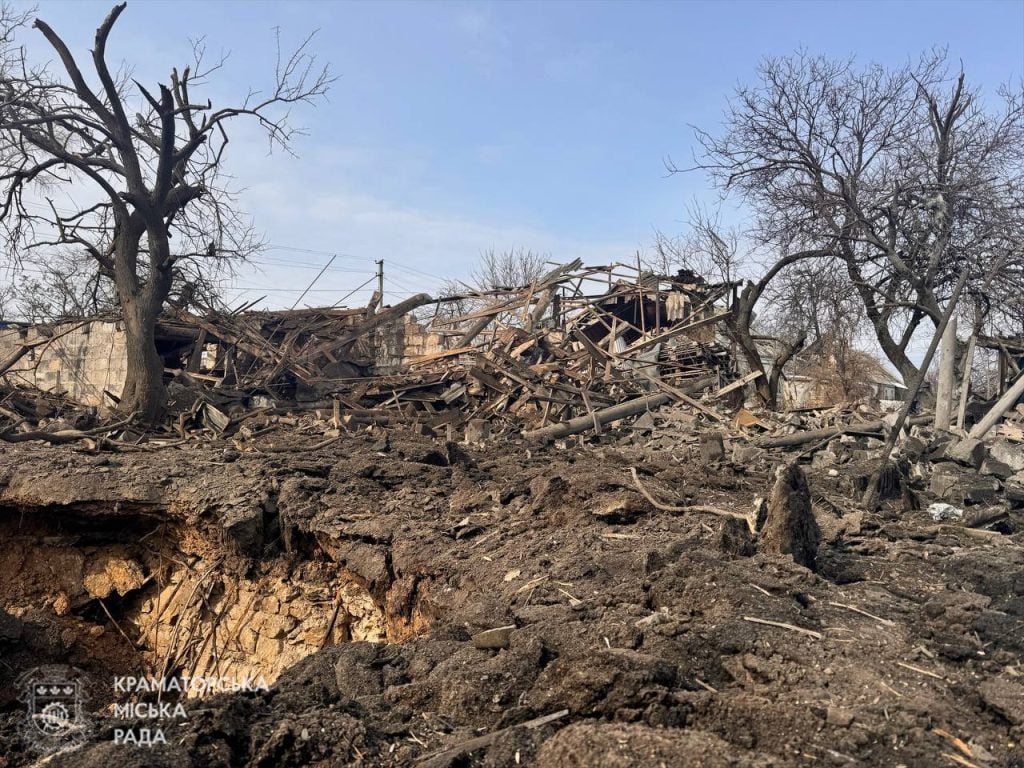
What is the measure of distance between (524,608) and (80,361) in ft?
49.1

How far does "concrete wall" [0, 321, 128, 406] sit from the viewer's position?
1554 cm

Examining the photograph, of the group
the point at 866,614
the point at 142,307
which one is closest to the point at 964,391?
the point at 866,614

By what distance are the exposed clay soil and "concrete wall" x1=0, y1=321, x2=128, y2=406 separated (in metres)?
7.13

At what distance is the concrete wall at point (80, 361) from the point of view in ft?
51.0

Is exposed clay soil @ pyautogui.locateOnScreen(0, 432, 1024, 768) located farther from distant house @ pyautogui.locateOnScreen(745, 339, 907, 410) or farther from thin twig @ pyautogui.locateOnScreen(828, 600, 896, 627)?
distant house @ pyautogui.locateOnScreen(745, 339, 907, 410)

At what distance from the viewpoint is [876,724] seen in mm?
2693

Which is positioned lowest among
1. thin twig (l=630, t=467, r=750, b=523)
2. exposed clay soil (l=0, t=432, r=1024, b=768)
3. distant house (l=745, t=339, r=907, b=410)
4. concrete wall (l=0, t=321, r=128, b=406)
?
exposed clay soil (l=0, t=432, r=1024, b=768)

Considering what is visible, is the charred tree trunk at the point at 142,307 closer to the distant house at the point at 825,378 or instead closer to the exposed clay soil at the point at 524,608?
the exposed clay soil at the point at 524,608

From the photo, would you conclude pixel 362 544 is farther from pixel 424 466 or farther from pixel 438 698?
pixel 438 698

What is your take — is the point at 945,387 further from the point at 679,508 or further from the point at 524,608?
the point at 524,608

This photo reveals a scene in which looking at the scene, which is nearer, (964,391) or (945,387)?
(964,391)

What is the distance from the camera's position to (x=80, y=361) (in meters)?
15.9

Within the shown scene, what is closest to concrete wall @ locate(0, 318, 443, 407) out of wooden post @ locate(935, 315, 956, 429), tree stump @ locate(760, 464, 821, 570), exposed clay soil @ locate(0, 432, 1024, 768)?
exposed clay soil @ locate(0, 432, 1024, 768)

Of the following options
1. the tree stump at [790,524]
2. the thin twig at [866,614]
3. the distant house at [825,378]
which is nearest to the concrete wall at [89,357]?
the distant house at [825,378]
